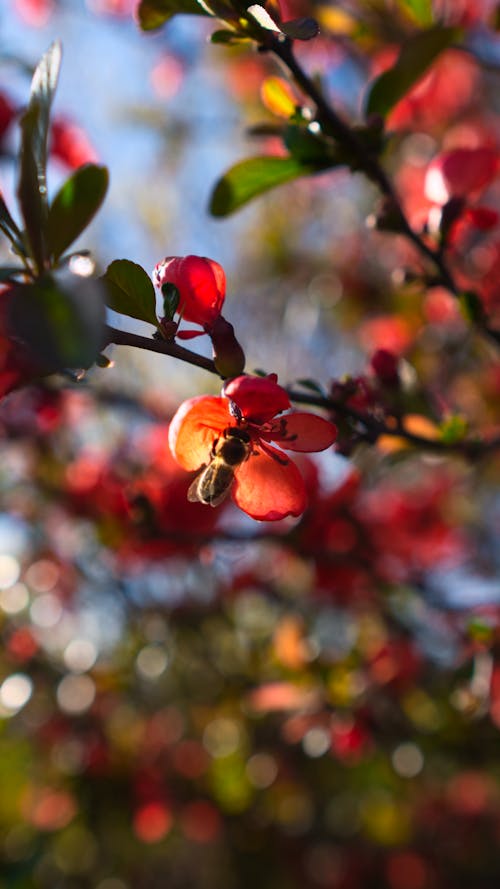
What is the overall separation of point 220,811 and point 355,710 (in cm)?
153

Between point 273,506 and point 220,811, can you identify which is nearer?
point 273,506

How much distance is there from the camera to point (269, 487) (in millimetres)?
832

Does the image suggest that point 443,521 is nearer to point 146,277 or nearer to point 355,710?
point 355,710

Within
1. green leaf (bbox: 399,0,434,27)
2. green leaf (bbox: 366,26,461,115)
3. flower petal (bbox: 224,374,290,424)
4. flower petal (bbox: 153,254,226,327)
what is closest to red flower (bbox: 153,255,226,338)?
flower petal (bbox: 153,254,226,327)

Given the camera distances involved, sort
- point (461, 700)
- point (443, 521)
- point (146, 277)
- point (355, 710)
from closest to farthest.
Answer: point (146, 277), point (461, 700), point (355, 710), point (443, 521)

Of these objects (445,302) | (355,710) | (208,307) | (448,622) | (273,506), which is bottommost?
(448,622)

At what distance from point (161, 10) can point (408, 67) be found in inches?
14.6

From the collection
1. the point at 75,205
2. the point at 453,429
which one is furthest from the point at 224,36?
the point at 453,429

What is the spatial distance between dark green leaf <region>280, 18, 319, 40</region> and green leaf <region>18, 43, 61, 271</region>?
0.77ft

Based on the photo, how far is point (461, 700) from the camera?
138 centimetres

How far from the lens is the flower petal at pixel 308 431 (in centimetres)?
77

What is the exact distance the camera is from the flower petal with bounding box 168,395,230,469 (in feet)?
2.50

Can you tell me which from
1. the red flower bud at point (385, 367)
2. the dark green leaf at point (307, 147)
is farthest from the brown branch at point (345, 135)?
the red flower bud at point (385, 367)

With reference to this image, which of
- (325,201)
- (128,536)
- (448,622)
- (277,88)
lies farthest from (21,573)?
(325,201)
